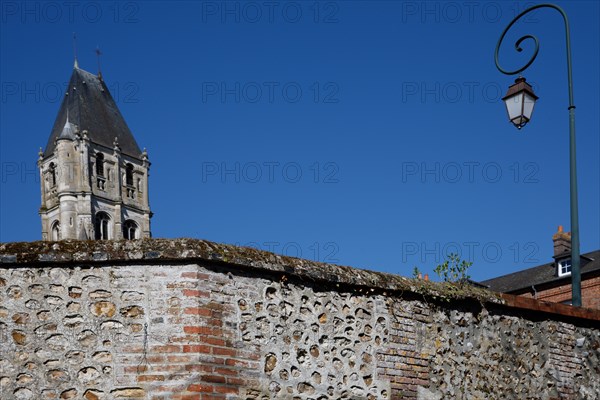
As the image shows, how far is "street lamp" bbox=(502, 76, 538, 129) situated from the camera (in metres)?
10.7

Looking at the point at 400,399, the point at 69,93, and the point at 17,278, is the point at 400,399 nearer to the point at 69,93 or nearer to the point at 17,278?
the point at 17,278

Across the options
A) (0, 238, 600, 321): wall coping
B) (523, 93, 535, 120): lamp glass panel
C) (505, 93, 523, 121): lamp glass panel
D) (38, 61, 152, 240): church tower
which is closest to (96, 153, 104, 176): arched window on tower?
(38, 61, 152, 240): church tower

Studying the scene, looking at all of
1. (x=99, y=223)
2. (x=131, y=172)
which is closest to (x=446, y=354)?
(x=99, y=223)

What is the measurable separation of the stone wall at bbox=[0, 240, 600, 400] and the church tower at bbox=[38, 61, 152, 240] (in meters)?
75.1

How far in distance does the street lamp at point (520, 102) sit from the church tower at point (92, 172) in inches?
A: 2865

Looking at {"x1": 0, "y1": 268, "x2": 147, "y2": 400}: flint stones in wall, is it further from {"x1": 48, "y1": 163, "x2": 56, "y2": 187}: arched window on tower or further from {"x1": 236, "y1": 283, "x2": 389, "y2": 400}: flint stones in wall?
{"x1": 48, "y1": 163, "x2": 56, "y2": 187}: arched window on tower

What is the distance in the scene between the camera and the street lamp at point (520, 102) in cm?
1070

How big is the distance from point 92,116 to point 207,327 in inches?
3331

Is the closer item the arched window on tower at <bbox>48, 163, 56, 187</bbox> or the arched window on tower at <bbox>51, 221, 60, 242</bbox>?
the arched window on tower at <bbox>51, 221, 60, 242</bbox>

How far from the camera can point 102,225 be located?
275 ft

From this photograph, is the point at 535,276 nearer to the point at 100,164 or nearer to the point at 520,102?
the point at 520,102

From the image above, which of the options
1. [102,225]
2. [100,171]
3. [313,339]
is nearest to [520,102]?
[313,339]

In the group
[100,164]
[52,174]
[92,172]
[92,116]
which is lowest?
[92,172]

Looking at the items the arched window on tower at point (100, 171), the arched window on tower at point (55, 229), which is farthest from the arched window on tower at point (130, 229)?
the arched window on tower at point (55, 229)
